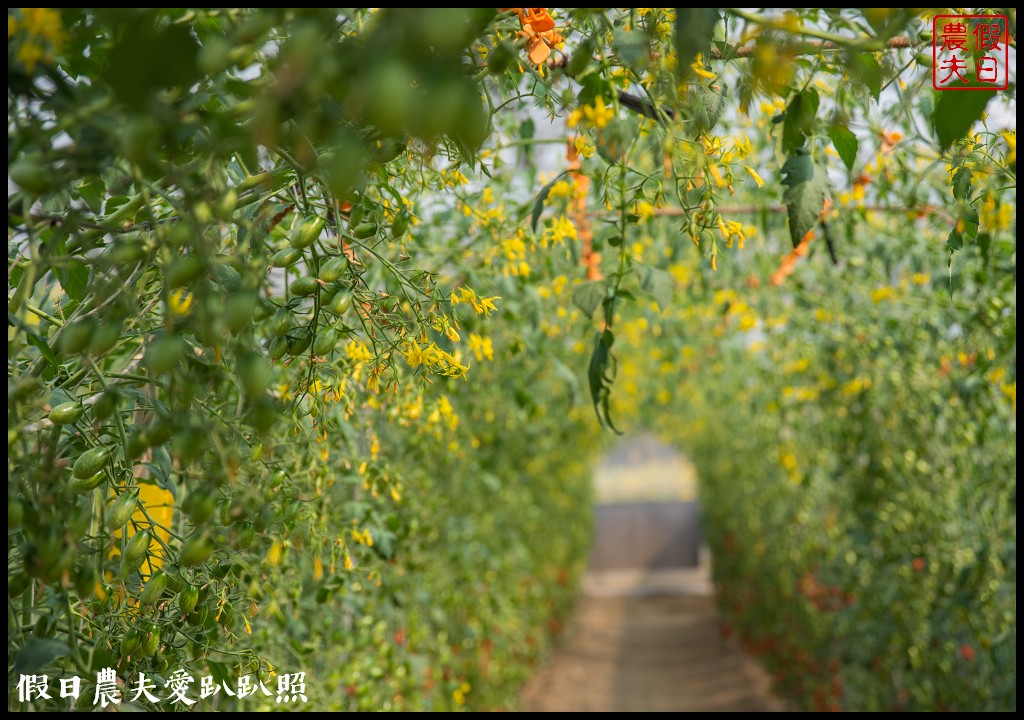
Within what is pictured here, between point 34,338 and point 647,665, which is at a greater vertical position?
point 34,338

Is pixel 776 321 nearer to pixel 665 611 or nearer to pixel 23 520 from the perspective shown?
pixel 23 520

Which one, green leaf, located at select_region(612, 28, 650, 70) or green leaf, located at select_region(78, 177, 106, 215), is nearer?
green leaf, located at select_region(612, 28, 650, 70)

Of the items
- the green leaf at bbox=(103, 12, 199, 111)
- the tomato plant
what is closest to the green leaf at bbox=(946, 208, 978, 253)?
the tomato plant

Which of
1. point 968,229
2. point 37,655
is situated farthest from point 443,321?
point 968,229

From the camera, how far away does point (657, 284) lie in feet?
4.84

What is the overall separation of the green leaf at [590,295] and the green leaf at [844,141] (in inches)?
14.3

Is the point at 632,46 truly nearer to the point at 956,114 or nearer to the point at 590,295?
the point at 956,114

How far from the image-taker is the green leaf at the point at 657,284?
4.82 feet

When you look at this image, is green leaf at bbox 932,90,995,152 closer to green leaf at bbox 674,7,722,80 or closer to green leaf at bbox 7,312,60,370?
green leaf at bbox 674,7,722,80

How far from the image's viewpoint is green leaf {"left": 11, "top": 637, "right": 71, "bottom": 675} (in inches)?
31.6

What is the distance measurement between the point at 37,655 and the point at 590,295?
0.85m

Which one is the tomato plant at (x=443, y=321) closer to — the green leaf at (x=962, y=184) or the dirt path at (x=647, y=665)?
the green leaf at (x=962, y=184)

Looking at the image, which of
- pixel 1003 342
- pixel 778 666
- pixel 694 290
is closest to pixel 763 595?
pixel 778 666

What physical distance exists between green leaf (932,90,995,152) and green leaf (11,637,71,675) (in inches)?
38.8
